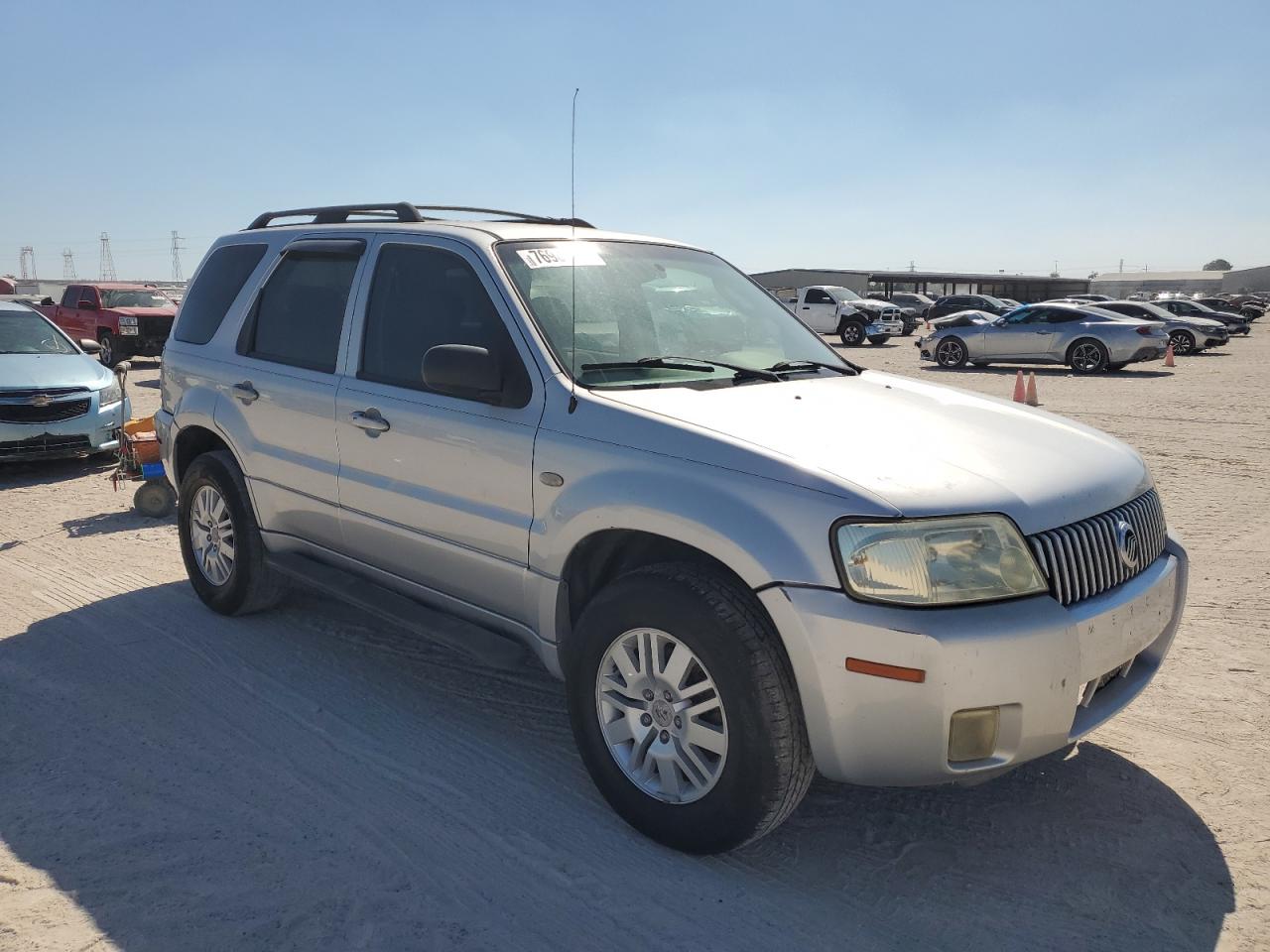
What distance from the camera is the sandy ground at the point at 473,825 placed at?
282 cm

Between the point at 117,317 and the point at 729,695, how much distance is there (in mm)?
21912

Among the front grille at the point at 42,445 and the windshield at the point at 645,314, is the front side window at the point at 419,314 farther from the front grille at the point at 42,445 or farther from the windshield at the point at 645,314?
the front grille at the point at 42,445

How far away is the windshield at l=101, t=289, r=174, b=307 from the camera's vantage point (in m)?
22.1

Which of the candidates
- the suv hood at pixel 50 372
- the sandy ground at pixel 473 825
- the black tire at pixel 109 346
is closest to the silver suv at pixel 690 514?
the sandy ground at pixel 473 825

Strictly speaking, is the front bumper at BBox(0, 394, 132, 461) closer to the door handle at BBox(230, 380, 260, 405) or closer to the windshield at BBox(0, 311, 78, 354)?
the windshield at BBox(0, 311, 78, 354)

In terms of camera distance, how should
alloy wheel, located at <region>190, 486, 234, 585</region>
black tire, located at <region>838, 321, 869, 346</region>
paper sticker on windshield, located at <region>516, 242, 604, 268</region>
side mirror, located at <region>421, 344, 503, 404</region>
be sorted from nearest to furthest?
side mirror, located at <region>421, 344, 503, 404</region>, paper sticker on windshield, located at <region>516, 242, 604, 268</region>, alloy wheel, located at <region>190, 486, 234, 585</region>, black tire, located at <region>838, 321, 869, 346</region>

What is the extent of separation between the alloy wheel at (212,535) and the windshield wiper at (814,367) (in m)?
2.87

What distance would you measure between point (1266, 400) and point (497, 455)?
15.6 meters

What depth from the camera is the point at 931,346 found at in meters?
23.4

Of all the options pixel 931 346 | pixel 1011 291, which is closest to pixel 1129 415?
pixel 931 346

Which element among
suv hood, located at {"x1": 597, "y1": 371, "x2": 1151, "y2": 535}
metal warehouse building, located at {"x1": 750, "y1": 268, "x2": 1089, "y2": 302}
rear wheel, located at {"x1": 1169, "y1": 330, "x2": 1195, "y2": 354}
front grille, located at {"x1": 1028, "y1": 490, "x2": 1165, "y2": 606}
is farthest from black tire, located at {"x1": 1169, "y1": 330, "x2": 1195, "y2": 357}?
metal warehouse building, located at {"x1": 750, "y1": 268, "x2": 1089, "y2": 302}

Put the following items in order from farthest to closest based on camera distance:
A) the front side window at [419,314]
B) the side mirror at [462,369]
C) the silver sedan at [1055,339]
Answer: the silver sedan at [1055,339] → the front side window at [419,314] → the side mirror at [462,369]

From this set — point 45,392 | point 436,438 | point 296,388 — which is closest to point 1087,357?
point 45,392

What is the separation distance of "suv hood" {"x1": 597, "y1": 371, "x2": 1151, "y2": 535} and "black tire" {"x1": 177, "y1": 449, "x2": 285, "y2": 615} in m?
2.53
